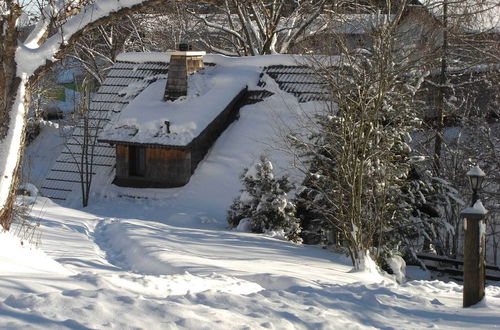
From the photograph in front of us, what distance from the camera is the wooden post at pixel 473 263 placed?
8453 mm

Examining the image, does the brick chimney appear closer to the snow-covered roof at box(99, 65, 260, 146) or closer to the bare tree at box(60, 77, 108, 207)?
the snow-covered roof at box(99, 65, 260, 146)

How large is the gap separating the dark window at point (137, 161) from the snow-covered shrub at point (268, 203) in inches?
198

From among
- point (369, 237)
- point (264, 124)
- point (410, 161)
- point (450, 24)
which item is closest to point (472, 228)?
point (369, 237)

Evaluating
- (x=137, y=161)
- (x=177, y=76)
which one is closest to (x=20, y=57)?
(x=177, y=76)

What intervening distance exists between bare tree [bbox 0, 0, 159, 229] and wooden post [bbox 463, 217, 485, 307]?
481 cm

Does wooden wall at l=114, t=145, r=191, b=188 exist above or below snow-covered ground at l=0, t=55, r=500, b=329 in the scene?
above

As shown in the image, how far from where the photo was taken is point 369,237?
475 inches

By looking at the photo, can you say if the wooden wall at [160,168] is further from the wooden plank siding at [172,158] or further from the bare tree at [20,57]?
the bare tree at [20,57]

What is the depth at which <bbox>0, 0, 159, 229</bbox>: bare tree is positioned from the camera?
28.9ft

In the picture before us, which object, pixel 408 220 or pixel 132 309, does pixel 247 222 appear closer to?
pixel 408 220

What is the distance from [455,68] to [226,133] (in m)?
9.89

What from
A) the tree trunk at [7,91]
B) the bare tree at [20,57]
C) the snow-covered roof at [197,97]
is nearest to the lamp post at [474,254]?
the bare tree at [20,57]

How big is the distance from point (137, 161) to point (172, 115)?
178 cm

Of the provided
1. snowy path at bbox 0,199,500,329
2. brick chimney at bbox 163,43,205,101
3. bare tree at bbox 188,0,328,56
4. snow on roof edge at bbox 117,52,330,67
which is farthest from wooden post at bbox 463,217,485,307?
bare tree at bbox 188,0,328,56
